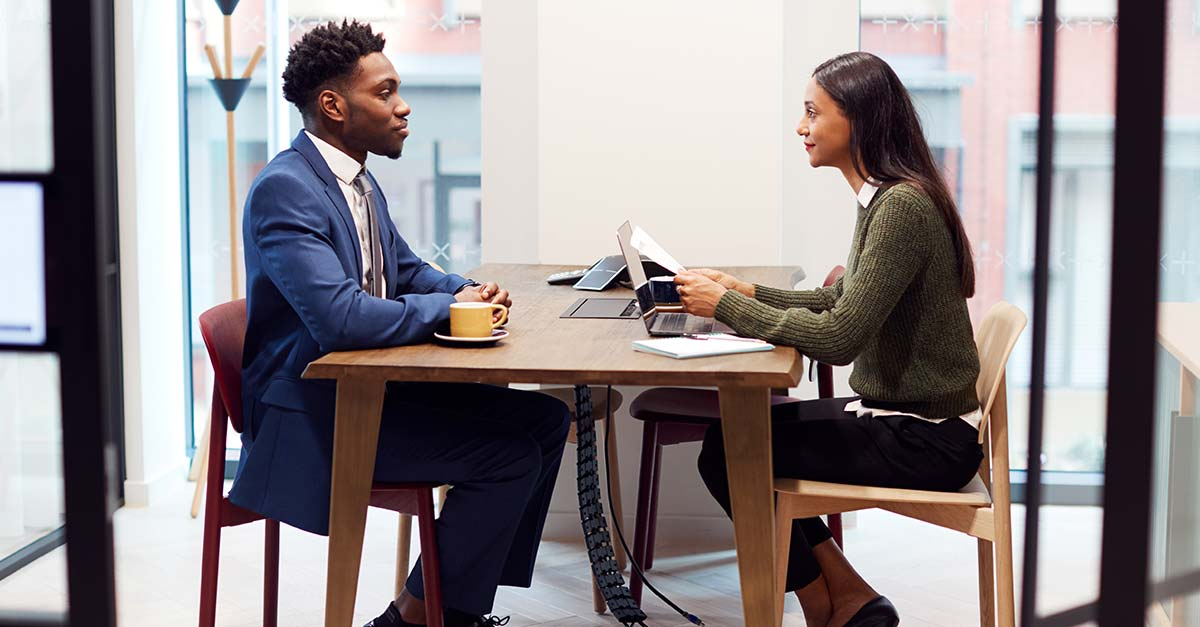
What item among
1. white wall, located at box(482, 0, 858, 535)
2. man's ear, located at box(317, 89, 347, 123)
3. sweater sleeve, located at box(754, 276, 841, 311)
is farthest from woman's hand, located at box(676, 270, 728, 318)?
white wall, located at box(482, 0, 858, 535)

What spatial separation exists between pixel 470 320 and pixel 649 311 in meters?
0.34

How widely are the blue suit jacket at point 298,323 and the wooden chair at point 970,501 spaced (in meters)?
0.71

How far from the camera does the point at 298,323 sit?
91.3 inches

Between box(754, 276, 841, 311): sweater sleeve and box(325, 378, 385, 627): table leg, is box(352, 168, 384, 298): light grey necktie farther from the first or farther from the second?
box(754, 276, 841, 311): sweater sleeve

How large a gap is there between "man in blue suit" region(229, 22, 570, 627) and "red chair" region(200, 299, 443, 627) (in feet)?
0.13

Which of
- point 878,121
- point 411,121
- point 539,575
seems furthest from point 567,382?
point 411,121

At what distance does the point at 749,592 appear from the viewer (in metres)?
2.08

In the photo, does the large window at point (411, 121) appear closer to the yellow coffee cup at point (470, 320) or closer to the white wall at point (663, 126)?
the white wall at point (663, 126)

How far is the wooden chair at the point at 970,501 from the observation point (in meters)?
2.20

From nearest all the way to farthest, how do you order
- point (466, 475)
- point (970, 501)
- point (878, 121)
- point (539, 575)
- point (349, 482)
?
point (349, 482) < point (970, 501) < point (466, 475) < point (878, 121) < point (539, 575)

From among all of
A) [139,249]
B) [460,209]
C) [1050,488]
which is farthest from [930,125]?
[139,249]

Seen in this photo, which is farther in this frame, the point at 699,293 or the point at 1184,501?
the point at 1184,501

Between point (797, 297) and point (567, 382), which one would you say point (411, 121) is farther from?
point (567, 382)

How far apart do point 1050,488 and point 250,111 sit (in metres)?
2.79
